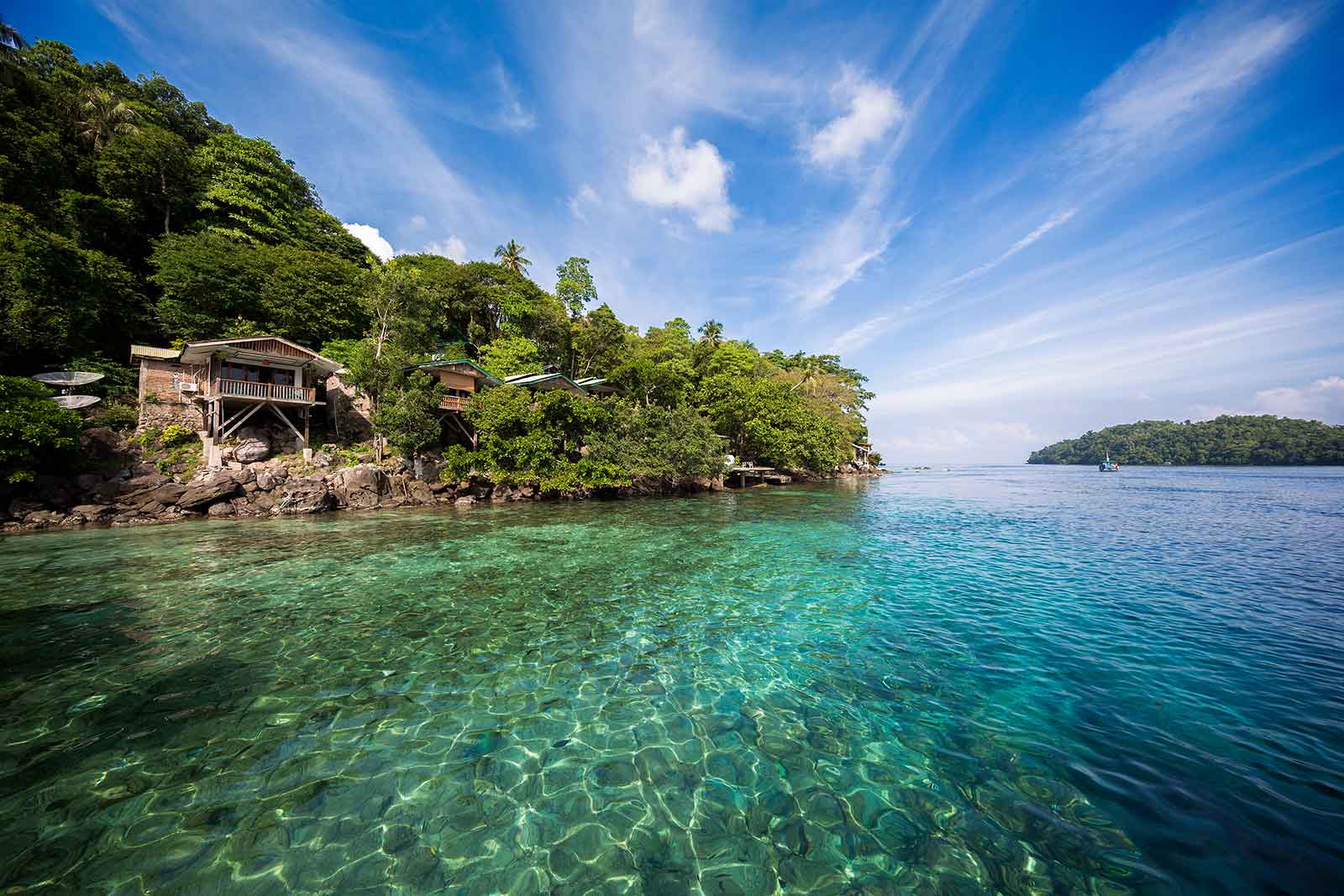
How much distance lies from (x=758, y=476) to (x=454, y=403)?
29.6 metres

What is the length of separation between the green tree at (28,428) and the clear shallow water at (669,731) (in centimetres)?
845

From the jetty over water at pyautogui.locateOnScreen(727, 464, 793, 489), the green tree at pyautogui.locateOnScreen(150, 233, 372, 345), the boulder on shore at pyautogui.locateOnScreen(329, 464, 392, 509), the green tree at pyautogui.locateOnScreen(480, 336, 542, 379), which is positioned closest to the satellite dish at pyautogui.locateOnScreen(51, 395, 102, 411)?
the green tree at pyautogui.locateOnScreen(150, 233, 372, 345)

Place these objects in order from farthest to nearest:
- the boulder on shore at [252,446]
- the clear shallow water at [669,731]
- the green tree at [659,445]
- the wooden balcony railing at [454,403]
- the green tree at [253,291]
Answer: the green tree at [659,445]
the green tree at [253,291]
the wooden balcony railing at [454,403]
the boulder on shore at [252,446]
the clear shallow water at [669,731]

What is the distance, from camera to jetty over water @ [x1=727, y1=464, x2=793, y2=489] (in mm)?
38406

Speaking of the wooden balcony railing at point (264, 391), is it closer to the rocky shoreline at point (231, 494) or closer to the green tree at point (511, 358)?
the rocky shoreline at point (231, 494)

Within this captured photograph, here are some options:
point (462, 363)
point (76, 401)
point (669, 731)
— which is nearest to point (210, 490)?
point (76, 401)

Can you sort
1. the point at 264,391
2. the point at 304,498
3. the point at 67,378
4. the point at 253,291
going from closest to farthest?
the point at 67,378 < the point at 304,498 < the point at 264,391 < the point at 253,291

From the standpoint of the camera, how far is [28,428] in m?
15.3

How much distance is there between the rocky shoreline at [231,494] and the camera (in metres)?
17.1

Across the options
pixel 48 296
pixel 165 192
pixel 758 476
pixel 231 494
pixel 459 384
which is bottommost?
pixel 231 494

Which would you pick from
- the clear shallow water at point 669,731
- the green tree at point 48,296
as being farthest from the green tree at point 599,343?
the clear shallow water at point 669,731

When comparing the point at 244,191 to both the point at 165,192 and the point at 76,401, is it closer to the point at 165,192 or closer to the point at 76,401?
the point at 165,192

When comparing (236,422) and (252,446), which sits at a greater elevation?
(236,422)

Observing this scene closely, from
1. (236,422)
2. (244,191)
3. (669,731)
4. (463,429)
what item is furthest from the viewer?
(244,191)
